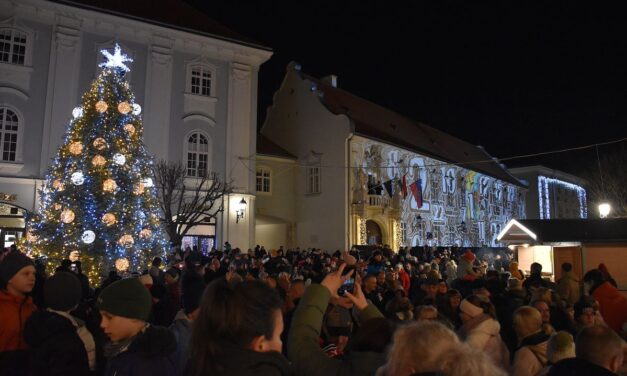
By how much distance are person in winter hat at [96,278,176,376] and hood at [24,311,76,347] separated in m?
0.88

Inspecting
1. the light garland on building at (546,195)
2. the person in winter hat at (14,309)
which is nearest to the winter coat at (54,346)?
the person in winter hat at (14,309)

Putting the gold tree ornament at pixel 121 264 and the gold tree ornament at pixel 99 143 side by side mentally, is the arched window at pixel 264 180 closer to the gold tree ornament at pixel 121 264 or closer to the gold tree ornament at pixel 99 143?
the gold tree ornament at pixel 99 143

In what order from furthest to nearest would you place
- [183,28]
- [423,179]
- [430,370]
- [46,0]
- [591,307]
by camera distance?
[423,179] → [183,28] → [46,0] → [591,307] → [430,370]

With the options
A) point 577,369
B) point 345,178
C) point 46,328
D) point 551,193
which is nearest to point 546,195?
point 551,193

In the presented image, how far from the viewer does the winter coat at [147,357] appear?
2.84 m

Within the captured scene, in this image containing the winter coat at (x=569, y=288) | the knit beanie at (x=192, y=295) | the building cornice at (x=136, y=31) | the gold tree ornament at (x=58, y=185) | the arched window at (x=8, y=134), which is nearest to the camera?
the knit beanie at (x=192, y=295)

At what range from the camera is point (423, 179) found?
37312mm

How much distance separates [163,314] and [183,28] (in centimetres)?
2291

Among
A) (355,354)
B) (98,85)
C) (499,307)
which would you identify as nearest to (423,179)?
(98,85)

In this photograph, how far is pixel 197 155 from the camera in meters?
28.0

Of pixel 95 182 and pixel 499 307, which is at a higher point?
pixel 95 182

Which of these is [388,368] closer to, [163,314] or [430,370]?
[430,370]

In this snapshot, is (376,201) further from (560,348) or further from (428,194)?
(560,348)

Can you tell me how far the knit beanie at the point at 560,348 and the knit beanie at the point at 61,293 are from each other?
3918 mm
